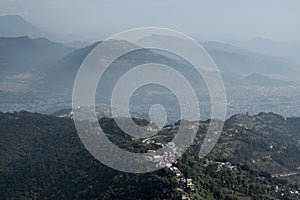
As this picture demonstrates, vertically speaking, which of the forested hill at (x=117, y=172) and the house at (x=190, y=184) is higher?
the house at (x=190, y=184)

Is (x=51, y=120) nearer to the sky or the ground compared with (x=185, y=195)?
nearer to the ground

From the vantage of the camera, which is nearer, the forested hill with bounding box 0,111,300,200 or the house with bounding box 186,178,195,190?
the house with bounding box 186,178,195,190

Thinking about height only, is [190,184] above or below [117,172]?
above

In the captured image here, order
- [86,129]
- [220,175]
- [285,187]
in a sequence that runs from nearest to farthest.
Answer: [220,175]
[285,187]
[86,129]

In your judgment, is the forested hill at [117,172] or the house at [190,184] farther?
the forested hill at [117,172]

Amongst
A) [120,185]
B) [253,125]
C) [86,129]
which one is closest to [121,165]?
[120,185]

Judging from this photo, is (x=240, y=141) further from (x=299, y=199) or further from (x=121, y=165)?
(x=121, y=165)

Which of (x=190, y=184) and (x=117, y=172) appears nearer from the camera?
(x=190, y=184)

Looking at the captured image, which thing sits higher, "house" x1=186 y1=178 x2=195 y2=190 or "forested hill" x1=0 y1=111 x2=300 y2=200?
"house" x1=186 y1=178 x2=195 y2=190
